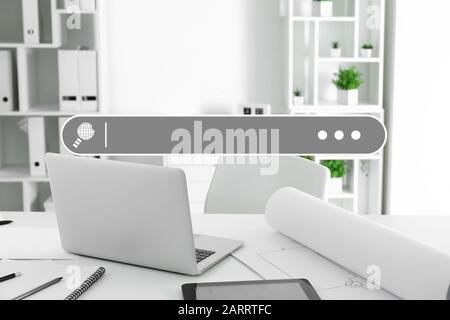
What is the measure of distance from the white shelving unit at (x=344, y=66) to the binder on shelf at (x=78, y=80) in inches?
43.5

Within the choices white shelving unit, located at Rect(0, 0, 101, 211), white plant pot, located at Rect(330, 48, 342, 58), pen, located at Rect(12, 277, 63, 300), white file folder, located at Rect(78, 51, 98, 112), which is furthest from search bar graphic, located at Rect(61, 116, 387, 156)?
pen, located at Rect(12, 277, 63, 300)

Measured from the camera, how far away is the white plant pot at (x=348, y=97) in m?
3.70

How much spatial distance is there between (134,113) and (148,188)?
102 inches

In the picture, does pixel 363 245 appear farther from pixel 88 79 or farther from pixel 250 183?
pixel 88 79

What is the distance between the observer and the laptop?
4.24 feet

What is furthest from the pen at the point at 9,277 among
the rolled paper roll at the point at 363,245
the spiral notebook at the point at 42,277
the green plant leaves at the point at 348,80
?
the green plant leaves at the point at 348,80

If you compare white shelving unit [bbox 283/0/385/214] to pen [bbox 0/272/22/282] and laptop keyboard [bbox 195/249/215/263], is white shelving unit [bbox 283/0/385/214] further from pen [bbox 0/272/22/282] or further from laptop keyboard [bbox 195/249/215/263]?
pen [bbox 0/272/22/282]

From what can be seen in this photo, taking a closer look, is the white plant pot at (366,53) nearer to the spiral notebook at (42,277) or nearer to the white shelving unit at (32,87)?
the white shelving unit at (32,87)

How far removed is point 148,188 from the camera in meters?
1.30

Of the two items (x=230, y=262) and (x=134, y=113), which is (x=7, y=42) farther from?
(x=230, y=262)

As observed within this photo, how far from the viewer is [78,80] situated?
11.3ft

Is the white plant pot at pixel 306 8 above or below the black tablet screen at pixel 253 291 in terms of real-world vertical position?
above

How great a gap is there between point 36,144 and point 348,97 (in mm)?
1770

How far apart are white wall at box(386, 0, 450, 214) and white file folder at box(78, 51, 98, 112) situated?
5.55ft
